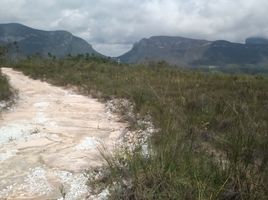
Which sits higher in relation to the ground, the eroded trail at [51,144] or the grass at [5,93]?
the grass at [5,93]

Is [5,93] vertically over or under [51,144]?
over

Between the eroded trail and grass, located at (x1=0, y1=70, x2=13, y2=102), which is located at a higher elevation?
grass, located at (x1=0, y1=70, x2=13, y2=102)

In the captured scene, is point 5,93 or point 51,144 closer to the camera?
point 51,144

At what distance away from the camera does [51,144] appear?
811cm

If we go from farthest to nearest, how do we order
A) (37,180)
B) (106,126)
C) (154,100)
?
1. (154,100)
2. (106,126)
3. (37,180)

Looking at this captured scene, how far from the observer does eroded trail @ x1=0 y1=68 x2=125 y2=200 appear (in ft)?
19.8

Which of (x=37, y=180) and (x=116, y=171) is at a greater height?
(x=116, y=171)

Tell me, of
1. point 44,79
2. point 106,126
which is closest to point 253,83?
point 106,126

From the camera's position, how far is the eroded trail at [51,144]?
19.8 feet

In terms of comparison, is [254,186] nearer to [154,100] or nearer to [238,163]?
[238,163]

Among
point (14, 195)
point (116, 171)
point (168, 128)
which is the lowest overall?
point (14, 195)

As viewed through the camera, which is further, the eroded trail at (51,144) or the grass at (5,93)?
the grass at (5,93)

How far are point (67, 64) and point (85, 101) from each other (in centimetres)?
1265

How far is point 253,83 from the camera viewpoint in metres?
14.8
